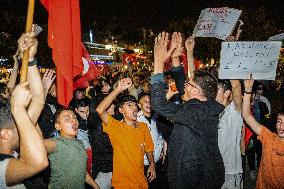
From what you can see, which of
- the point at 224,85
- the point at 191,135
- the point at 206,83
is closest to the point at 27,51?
the point at 191,135

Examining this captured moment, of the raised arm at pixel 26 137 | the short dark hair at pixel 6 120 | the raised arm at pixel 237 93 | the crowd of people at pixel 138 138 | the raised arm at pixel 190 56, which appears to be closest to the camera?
the raised arm at pixel 26 137

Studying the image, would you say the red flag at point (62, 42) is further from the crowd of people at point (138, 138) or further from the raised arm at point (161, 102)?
the raised arm at point (161, 102)

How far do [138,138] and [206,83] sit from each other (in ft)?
5.14

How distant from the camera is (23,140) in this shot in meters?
2.23

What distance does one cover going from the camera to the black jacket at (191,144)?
357cm

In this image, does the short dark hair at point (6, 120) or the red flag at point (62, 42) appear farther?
the red flag at point (62, 42)

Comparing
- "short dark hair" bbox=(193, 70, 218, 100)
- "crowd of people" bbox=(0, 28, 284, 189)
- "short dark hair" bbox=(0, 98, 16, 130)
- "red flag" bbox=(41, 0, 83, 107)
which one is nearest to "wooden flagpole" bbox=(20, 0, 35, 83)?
"crowd of people" bbox=(0, 28, 284, 189)

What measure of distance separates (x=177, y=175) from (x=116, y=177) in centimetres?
138

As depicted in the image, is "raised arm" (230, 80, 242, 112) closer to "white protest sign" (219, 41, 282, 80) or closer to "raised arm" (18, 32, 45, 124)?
"white protest sign" (219, 41, 282, 80)

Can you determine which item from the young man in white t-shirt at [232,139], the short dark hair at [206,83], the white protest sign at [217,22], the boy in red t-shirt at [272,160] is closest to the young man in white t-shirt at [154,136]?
the young man in white t-shirt at [232,139]

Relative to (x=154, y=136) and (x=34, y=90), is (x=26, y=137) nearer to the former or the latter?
(x=34, y=90)

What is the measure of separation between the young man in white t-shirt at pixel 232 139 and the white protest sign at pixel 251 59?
0.30 meters

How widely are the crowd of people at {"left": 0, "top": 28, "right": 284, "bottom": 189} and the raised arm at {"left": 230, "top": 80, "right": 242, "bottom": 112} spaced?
14 mm

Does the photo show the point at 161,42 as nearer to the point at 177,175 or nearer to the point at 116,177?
the point at 177,175
